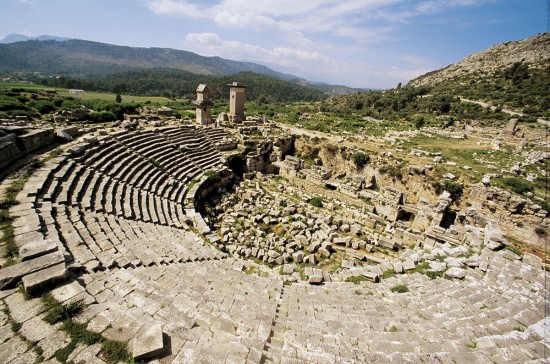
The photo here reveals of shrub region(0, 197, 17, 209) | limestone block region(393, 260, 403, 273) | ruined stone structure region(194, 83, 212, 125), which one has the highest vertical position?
ruined stone structure region(194, 83, 212, 125)

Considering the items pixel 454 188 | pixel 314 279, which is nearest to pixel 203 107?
pixel 314 279

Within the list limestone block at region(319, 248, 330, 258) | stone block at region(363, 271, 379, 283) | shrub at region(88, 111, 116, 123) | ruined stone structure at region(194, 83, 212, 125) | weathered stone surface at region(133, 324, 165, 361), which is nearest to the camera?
weathered stone surface at region(133, 324, 165, 361)

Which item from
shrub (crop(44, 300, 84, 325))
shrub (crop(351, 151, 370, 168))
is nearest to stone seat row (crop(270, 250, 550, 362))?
shrub (crop(44, 300, 84, 325))

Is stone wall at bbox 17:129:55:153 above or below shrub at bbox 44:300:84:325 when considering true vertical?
above

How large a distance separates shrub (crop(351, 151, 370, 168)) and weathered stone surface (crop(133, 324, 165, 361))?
21248mm

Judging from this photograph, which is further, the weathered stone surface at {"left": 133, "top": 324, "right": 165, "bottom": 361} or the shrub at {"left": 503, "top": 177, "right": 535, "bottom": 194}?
the shrub at {"left": 503, "top": 177, "right": 535, "bottom": 194}

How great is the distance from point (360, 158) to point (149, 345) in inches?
849

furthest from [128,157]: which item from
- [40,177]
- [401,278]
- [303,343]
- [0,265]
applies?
[401,278]

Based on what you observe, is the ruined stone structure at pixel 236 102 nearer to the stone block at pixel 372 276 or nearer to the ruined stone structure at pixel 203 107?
the ruined stone structure at pixel 203 107

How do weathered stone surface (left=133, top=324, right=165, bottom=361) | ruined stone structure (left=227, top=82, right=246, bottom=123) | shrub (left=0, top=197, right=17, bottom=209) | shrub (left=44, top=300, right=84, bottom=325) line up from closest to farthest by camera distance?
weathered stone surface (left=133, top=324, right=165, bottom=361)
shrub (left=44, top=300, right=84, bottom=325)
shrub (left=0, top=197, right=17, bottom=209)
ruined stone structure (left=227, top=82, right=246, bottom=123)

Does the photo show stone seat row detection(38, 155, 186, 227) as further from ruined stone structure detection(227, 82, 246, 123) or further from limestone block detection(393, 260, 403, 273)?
ruined stone structure detection(227, 82, 246, 123)

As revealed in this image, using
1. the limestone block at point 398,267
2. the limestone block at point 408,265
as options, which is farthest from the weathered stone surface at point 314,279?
the limestone block at point 408,265

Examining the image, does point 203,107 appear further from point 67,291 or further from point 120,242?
point 67,291

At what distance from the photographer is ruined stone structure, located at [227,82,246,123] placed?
92.7 ft
